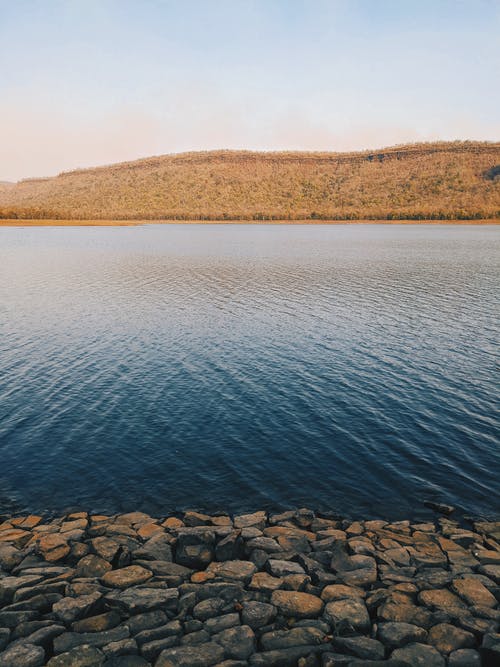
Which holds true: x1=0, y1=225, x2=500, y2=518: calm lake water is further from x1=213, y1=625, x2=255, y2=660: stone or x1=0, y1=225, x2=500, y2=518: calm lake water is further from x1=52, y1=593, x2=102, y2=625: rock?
x1=213, y1=625, x2=255, y2=660: stone

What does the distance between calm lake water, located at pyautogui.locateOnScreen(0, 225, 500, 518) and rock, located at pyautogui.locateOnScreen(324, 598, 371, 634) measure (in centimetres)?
506

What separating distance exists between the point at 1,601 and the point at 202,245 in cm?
10423

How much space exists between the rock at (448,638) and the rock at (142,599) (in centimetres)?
602

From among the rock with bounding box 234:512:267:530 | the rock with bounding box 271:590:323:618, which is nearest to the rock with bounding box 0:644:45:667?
the rock with bounding box 271:590:323:618

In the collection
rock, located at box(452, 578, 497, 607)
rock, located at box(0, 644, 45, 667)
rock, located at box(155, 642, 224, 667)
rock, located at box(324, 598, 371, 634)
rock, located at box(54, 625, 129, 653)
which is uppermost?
rock, located at box(0, 644, 45, 667)

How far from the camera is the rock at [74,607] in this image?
10945 millimetres

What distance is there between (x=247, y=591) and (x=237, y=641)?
1872 mm

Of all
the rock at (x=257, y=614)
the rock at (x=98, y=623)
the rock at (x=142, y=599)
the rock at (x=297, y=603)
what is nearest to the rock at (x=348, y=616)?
the rock at (x=297, y=603)

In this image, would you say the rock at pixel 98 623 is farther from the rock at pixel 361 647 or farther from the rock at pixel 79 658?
the rock at pixel 361 647

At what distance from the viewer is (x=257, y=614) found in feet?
36.4

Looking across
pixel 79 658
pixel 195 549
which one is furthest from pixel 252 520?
pixel 79 658

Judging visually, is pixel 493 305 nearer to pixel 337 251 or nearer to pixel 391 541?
pixel 391 541

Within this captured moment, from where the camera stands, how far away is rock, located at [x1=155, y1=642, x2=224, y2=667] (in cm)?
964

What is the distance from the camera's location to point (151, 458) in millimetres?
19812
